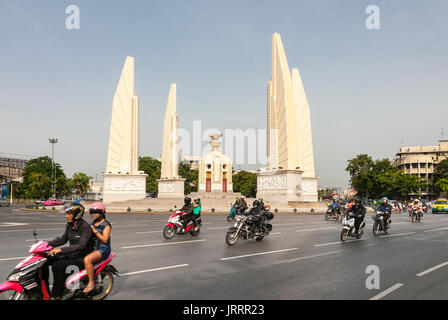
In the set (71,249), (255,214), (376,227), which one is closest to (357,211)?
(376,227)

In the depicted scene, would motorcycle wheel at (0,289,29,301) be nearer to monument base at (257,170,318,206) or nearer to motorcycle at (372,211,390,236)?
motorcycle at (372,211,390,236)

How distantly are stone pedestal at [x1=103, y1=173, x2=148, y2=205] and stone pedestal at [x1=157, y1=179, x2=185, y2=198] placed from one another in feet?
14.1

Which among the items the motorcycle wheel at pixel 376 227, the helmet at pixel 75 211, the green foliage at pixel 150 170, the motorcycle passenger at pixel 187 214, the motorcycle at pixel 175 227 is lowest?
the motorcycle wheel at pixel 376 227

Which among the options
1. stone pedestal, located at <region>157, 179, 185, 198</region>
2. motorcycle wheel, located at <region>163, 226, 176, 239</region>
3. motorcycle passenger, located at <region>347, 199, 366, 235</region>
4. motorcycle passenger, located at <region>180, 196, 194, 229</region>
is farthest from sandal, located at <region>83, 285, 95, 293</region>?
stone pedestal, located at <region>157, 179, 185, 198</region>

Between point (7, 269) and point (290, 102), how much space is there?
3869 centimetres

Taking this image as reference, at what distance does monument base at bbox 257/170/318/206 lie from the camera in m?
37.0

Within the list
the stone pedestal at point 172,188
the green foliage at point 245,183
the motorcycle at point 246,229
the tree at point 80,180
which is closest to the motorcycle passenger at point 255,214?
the motorcycle at point 246,229

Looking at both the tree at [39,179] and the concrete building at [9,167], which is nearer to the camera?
the tree at [39,179]

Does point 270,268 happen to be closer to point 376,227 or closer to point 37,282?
point 37,282

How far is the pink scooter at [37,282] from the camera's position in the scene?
13.6ft

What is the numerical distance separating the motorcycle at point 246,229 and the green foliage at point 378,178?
59984 mm

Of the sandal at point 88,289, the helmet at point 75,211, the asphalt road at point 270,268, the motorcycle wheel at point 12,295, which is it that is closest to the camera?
the motorcycle wheel at point 12,295

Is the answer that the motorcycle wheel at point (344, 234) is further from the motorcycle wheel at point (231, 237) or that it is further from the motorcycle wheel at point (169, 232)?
the motorcycle wheel at point (169, 232)

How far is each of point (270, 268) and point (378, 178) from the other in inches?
2550
